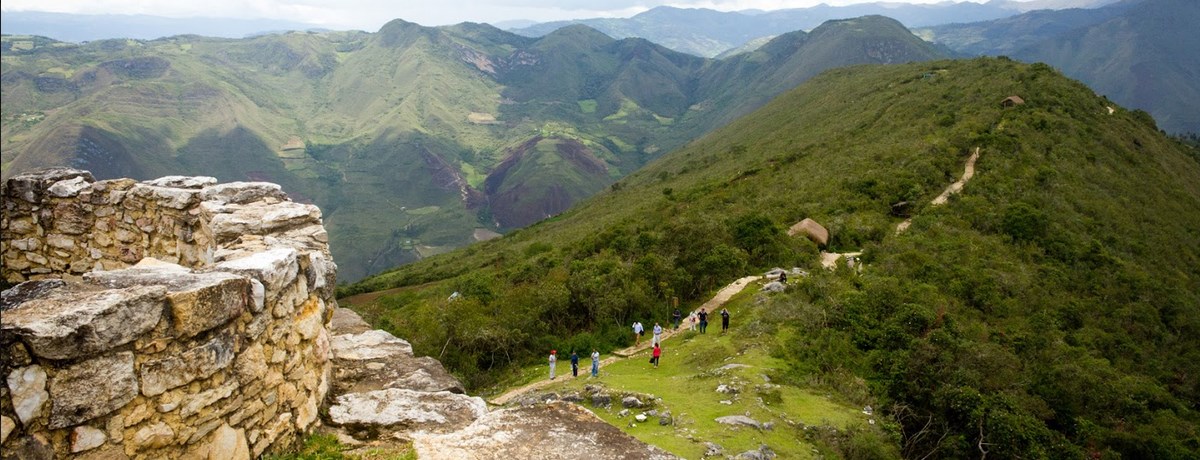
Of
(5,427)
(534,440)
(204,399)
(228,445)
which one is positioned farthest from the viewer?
(534,440)

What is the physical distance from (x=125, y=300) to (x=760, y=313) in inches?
874

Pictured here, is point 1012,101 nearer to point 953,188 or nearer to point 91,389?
point 953,188

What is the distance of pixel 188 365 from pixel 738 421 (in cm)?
1203

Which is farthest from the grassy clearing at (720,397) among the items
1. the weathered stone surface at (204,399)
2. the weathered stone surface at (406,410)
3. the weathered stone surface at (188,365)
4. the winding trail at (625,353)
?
the weathered stone surface at (188,365)

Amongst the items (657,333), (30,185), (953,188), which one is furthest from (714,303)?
(953,188)

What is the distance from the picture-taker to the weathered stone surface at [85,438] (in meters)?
6.60

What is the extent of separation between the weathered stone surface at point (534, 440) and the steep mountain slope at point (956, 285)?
10628 mm

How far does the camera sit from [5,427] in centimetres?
598

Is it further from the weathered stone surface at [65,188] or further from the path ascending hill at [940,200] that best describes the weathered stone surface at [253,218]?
the path ascending hill at [940,200]

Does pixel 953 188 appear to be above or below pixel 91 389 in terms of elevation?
below

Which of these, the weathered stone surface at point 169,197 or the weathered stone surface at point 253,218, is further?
the weathered stone surface at point 169,197

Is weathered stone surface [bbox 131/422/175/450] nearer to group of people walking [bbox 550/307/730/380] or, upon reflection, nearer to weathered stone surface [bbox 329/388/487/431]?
weathered stone surface [bbox 329/388/487/431]

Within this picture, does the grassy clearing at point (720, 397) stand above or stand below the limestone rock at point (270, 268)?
below

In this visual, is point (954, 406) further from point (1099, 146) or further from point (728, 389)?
point (1099, 146)
